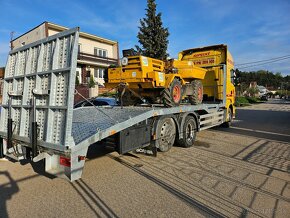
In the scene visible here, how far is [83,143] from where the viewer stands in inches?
169

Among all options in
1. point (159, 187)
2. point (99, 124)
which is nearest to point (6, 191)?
point (99, 124)

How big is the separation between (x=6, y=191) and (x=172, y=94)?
4805 millimetres

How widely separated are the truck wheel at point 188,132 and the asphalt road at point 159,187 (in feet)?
1.73

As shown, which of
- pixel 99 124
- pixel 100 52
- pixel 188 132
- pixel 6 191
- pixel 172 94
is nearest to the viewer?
pixel 6 191

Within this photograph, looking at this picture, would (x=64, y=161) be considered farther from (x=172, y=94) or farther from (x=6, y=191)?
(x=172, y=94)

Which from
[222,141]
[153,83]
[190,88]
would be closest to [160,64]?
[153,83]

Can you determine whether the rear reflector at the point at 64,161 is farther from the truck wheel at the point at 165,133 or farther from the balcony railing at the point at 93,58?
the balcony railing at the point at 93,58

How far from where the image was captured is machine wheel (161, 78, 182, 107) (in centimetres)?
Answer: 753

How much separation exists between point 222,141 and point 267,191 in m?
4.69

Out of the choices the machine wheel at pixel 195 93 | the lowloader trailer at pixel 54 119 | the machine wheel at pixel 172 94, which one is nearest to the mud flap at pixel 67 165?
the lowloader trailer at pixel 54 119

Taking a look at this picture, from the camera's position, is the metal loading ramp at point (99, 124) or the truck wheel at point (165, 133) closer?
the metal loading ramp at point (99, 124)

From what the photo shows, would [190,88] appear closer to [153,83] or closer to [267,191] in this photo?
[153,83]

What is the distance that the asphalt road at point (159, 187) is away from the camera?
13.1ft

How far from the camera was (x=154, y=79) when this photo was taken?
709cm
